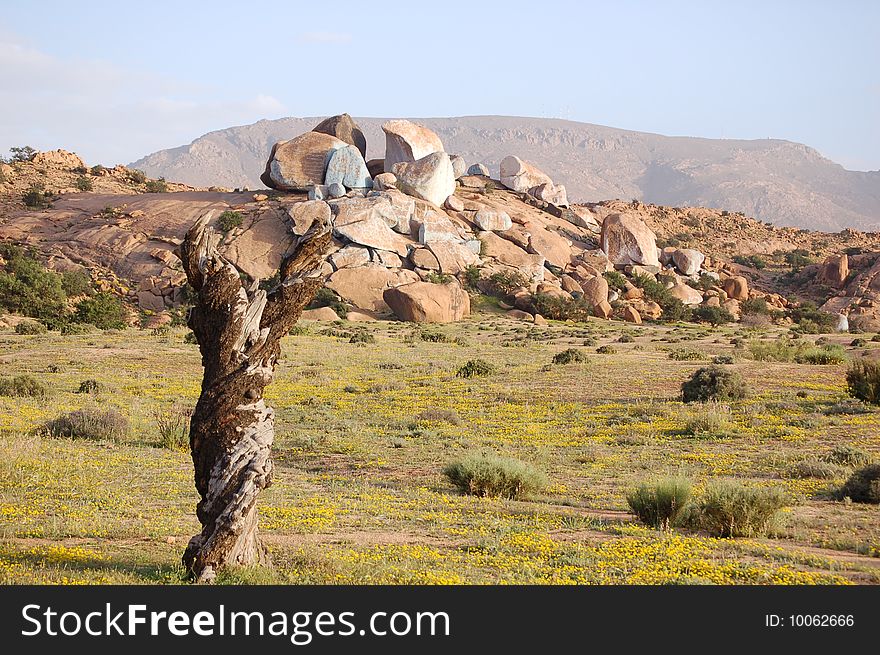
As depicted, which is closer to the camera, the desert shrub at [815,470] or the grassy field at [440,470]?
the grassy field at [440,470]

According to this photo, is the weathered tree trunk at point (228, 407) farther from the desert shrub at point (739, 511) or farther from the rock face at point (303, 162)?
the rock face at point (303, 162)

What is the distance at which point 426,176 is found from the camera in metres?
52.8

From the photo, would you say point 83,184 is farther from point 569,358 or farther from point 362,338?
point 569,358

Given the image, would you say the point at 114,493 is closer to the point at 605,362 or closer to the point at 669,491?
the point at 669,491

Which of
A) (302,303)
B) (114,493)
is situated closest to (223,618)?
(302,303)

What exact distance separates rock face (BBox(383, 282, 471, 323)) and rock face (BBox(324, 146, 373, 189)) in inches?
439

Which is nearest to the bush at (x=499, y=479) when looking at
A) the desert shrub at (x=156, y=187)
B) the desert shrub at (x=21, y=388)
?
the desert shrub at (x=21, y=388)

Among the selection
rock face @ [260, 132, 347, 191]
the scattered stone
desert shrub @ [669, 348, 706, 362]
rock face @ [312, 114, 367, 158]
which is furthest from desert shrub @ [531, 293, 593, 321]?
rock face @ [312, 114, 367, 158]

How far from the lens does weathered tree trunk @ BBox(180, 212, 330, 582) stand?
22.3ft

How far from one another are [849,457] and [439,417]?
7.79m

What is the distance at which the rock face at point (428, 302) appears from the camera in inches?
1640

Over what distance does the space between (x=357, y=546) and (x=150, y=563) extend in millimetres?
1945

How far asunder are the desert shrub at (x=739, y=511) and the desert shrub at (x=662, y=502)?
0.88ft

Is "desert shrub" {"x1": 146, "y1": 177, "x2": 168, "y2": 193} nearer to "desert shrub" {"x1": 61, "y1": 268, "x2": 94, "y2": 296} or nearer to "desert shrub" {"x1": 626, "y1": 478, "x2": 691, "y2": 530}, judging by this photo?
"desert shrub" {"x1": 61, "y1": 268, "x2": 94, "y2": 296}
